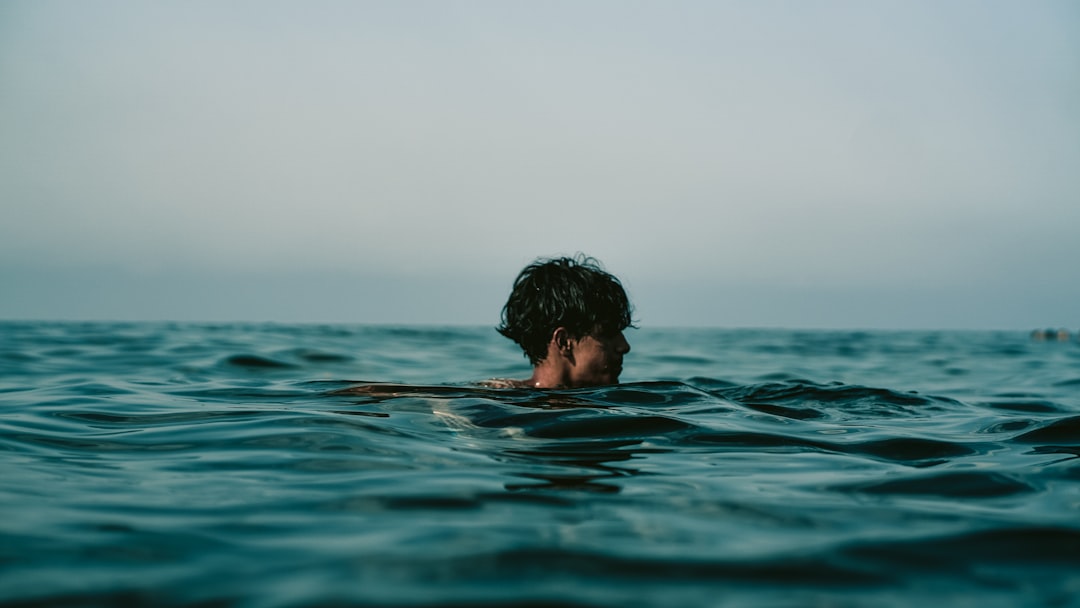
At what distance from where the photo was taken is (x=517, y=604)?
2.28m

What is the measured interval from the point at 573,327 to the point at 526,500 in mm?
3619

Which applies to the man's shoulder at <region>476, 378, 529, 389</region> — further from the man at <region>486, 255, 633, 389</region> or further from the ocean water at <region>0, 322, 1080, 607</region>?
the ocean water at <region>0, 322, 1080, 607</region>

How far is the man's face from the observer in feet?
23.0

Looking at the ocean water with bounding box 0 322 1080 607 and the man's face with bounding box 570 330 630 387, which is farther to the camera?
the man's face with bounding box 570 330 630 387

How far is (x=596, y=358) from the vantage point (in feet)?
23.1

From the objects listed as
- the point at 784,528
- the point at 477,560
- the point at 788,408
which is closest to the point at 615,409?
the point at 788,408

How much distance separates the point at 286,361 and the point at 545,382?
7.09 meters

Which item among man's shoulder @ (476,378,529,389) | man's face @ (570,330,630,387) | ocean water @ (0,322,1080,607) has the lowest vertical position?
ocean water @ (0,322,1080,607)

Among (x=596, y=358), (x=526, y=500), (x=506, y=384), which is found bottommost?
(x=526, y=500)

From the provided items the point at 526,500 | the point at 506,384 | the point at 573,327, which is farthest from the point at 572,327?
the point at 526,500

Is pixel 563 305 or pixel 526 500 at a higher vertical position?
pixel 563 305

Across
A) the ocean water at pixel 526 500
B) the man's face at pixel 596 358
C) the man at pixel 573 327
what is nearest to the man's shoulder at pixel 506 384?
the man at pixel 573 327

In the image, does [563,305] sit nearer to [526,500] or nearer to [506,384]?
[506,384]

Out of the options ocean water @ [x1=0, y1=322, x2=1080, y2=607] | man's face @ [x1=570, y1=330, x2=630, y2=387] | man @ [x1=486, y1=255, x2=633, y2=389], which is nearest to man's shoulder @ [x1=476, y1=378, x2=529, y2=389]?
man @ [x1=486, y1=255, x2=633, y2=389]
